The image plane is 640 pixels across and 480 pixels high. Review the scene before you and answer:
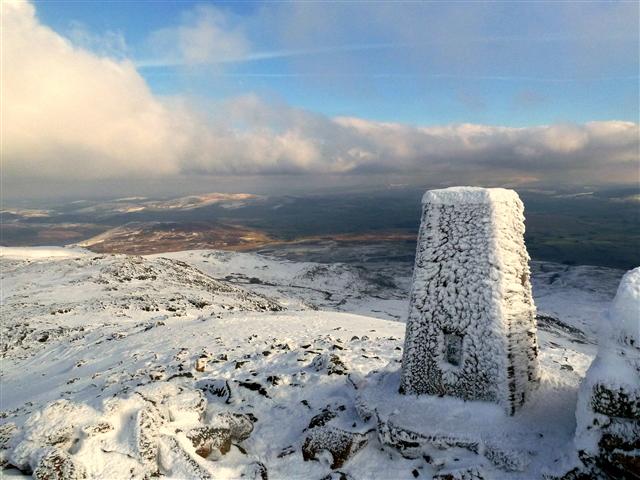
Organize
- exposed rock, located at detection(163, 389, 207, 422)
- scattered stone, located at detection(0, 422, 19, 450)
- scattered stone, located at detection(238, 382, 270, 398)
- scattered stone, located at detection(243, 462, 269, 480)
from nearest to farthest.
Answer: scattered stone, located at detection(243, 462, 269, 480), scattered stone, located at detection(0, 422, 19, 450), exposed rock, located at detection(163, 389, 207, 422), scattered stone, located at detection(238, 382, 270, 398)

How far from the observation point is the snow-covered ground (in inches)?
346

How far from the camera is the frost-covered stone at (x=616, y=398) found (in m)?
7.01

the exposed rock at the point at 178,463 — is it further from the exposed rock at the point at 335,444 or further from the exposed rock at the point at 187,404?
the exposed rock at the point at 335,444

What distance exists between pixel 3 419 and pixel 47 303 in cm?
2358

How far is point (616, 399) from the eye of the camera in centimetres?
717

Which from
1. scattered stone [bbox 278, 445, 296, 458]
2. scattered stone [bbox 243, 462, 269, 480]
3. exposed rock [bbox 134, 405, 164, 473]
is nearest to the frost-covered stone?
scattered stone [bbox 278, 445, 296, 458]

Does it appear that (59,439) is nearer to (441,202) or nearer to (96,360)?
(441,202)

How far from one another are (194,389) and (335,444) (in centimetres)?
502

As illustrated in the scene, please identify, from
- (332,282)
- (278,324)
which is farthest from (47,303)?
(332,282)

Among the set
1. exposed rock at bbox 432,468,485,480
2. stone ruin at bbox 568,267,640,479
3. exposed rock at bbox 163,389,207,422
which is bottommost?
exposed rock at bbox 432,468,485,480

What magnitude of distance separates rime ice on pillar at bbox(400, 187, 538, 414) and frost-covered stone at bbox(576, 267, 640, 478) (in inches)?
80.0

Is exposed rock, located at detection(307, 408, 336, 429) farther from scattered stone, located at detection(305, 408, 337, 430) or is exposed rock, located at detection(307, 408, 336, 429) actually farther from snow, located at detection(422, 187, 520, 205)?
snow, located at detection(422, 187, 520, 205)

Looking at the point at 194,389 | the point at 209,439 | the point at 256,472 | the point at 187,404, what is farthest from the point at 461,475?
the point at 194,389

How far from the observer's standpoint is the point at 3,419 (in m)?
13.4
